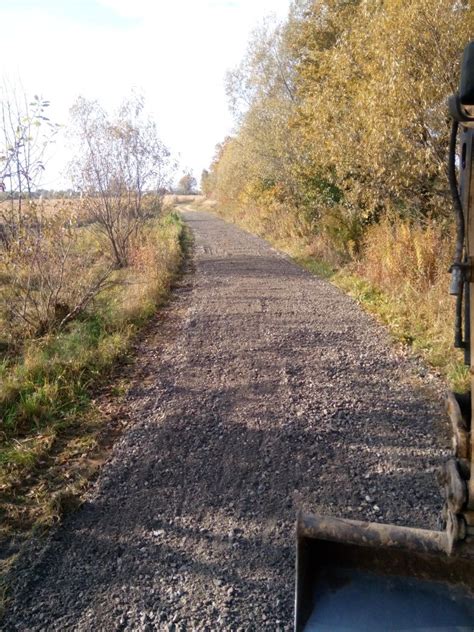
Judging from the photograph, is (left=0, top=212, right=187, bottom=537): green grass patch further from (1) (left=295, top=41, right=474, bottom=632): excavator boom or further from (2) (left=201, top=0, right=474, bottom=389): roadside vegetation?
(2) (left=201, top=0, right=474, bottom=389): roadside vegetation

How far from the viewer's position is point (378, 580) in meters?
2.13

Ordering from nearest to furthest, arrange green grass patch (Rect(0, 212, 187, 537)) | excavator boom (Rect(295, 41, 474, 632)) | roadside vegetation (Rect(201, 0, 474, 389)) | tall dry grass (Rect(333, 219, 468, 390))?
excavator boom (Rect(295, 41, 474, 632)) → green grass patch (Rect(0, 212, 187, 537)) → tall dry grass (Rect(333, 219, 468, 390)) → roadside vegetation (Rect(201, 0, 474, 389))

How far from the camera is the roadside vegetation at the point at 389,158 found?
23.3 ft

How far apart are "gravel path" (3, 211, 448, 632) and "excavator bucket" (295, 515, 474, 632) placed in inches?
20.5

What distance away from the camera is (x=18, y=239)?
6863mm

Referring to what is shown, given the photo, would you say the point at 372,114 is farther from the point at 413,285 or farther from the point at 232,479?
the point at 232,479

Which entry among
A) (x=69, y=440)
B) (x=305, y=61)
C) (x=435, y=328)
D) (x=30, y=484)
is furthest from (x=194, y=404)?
(x=305, y=61)

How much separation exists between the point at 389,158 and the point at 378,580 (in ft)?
25.4

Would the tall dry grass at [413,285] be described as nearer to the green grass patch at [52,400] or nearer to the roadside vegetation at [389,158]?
the roadside vegetation at [389,158]

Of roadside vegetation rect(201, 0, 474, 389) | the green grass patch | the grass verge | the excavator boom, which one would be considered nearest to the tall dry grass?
roadside vegetation rect(201, 0, 474, 389)


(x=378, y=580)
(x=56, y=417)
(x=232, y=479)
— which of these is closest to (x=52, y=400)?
(x=56, y=417)

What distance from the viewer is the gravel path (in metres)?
2.67

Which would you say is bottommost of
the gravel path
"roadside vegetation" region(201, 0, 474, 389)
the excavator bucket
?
the gravel path

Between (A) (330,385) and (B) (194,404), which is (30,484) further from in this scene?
(A) (330,385)
